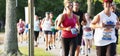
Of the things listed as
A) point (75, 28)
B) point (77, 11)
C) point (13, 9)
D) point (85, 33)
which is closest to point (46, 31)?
point (85, 33)

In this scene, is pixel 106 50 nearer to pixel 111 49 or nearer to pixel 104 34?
pixel 111 49

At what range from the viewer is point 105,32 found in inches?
404

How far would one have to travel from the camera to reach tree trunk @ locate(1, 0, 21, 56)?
665 inches

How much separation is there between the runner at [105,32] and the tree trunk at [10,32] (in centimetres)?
704

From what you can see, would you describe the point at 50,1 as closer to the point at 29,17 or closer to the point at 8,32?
the point at 8,32

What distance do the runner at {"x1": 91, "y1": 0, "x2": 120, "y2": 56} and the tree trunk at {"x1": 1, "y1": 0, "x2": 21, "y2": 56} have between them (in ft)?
23.1

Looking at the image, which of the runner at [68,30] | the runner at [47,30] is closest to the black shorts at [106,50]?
the runner at [68,30]

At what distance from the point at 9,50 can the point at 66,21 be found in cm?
554

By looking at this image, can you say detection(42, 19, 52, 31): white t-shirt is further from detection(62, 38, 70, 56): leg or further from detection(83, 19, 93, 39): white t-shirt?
detection(62, 38, 70, 56): leg

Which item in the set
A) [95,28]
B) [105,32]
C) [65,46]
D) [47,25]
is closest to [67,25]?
[65,46]

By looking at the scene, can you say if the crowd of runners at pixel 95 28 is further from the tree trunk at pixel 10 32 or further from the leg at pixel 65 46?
the tree trunk at pixel 10 32

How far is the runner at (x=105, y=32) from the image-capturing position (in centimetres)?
1018

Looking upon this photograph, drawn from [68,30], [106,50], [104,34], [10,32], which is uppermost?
[104,34]

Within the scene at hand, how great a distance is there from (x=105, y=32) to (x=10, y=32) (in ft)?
24.8
